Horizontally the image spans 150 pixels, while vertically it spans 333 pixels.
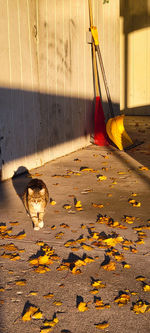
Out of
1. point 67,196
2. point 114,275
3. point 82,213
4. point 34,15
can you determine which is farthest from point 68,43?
point 114,275

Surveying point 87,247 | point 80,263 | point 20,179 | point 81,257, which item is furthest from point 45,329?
point 20,179

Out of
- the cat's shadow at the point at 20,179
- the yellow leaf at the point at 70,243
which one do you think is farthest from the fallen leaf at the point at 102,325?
the cat's shadow at the point at 20,179

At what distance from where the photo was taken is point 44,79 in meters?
6.35

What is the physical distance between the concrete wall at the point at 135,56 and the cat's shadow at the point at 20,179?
7305mm

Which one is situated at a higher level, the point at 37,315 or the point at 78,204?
the point at 37,315

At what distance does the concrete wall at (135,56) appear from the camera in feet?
39.5

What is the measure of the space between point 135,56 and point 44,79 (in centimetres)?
661

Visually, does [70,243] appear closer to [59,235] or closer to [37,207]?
[59,235]

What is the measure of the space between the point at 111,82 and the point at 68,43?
2.24m

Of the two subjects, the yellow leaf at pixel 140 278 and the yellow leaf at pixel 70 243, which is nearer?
the yellow leaf at pixel 140 278

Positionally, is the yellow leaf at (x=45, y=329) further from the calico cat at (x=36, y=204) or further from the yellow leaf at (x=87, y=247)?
the calico cat at (x=36, y=204)

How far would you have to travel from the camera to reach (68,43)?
711cm

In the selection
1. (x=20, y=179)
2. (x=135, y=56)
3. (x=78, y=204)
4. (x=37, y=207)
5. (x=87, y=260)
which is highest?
(x=135, y=56)

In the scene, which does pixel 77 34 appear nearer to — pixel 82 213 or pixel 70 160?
pixel 70 160
